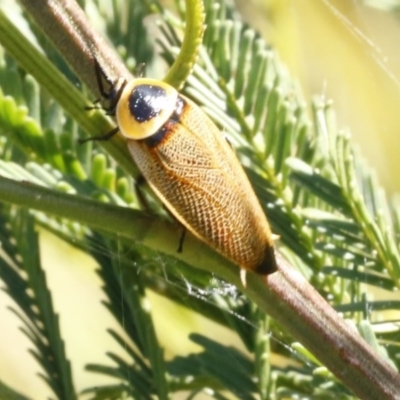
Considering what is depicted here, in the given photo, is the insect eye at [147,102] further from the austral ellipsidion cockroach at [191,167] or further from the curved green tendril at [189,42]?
the curved green tendril at [189,42]

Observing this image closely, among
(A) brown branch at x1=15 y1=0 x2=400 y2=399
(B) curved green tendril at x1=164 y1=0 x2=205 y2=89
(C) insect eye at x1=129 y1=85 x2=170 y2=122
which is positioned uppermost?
(C) insect eye at x1=129 y1=85 x2=170 y2=122

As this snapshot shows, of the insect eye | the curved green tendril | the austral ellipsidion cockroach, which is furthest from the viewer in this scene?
the insect eye

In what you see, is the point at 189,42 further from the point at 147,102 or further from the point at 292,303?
the point at 147,102

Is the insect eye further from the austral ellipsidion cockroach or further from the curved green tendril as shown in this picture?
the curved green tendril

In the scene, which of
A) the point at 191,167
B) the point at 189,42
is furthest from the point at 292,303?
the point at 191,167

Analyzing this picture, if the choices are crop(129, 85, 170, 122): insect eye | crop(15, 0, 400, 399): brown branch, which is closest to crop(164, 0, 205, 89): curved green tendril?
crop(15, 0, 400, 399): brown branch
